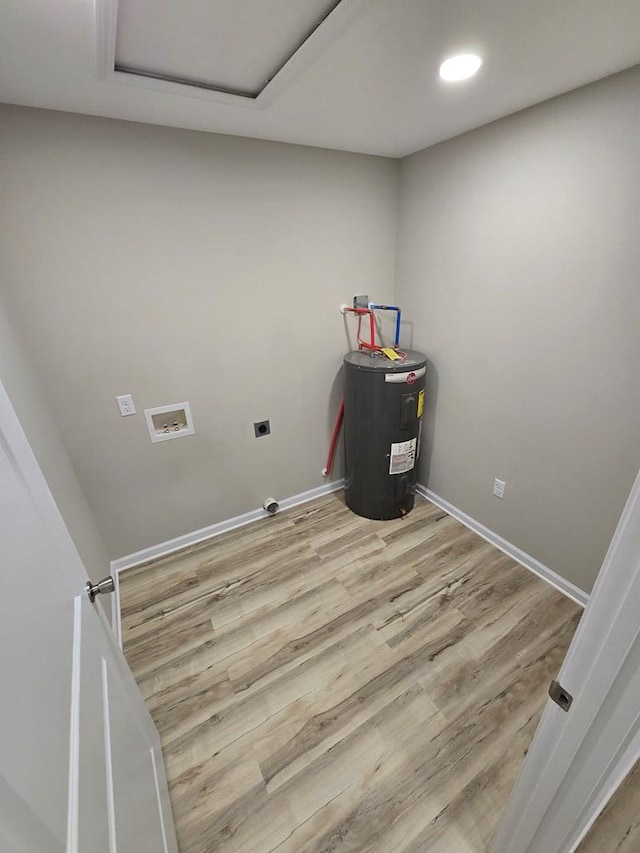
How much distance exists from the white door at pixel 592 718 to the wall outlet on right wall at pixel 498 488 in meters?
1.29

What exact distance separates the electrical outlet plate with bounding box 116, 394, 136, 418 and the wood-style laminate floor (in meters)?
0.92

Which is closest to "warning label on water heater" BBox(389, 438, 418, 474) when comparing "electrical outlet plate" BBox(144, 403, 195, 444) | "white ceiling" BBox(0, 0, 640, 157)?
"electrical outlet plate" BBox(144, 403, 195, 444)

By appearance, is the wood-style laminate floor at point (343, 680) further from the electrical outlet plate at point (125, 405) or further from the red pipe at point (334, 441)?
the electrical outlet plate at point (125, 405)

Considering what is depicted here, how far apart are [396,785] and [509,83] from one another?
8.05 feet

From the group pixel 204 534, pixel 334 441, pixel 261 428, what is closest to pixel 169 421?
pixel 261 428

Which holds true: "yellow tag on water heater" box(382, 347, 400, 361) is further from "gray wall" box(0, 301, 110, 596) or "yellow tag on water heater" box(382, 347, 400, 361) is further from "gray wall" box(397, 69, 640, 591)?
"gray wall" box(0, 301, 110, 596)

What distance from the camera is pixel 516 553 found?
200 cm

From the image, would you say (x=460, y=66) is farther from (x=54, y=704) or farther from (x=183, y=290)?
(x=54, y=704)

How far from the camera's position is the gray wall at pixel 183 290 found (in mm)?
1426

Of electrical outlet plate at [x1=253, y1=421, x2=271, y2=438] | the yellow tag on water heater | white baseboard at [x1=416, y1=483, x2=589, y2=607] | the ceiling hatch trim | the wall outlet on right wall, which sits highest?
the ceiling hatch trim

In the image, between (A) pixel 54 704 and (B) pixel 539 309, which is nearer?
(A) pixel 54 704

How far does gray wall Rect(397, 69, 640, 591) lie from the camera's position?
1.33 m

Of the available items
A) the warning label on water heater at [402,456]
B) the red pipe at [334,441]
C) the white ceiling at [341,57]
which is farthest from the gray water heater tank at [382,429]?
the white ceiling at [341,57]

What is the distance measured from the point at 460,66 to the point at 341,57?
40cm
